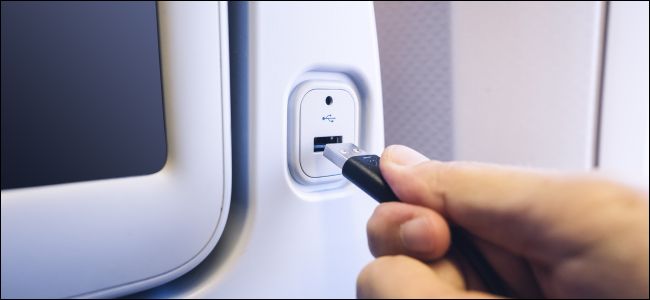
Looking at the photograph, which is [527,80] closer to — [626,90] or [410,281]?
[626,90]

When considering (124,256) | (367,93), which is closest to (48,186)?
(124,256)

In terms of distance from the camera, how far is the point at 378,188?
273mm

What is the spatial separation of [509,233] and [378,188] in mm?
92

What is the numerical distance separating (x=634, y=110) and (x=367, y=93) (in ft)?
1.90

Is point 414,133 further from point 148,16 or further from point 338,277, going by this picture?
point 148,16

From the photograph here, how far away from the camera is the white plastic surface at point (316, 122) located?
1.18ft

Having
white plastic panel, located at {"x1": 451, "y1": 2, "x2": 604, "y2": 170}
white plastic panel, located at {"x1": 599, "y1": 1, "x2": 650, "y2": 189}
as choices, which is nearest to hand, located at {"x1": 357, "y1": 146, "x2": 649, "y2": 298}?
white plastic panel, located at {"x1": 451, "y1": 2, "x2": 604, "y2": 170}

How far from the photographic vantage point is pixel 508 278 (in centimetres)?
25

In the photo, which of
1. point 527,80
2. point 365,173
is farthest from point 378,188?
point 527,80

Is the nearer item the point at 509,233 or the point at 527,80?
the point at 509,233

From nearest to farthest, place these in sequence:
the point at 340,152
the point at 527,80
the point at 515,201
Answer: the point at 515,201
the point at 340,152
the point at 527,80

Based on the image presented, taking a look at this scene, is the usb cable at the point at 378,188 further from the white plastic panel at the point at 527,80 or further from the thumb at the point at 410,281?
the white plastic panel at the point at 527,80

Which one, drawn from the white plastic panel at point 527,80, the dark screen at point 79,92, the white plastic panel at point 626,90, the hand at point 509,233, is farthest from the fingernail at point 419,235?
the white plastic panel at point 626,90

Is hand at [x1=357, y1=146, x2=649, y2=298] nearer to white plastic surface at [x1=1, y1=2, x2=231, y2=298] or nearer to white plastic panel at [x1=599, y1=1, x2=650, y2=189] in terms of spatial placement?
white plastic surface at [x1=1, y1=2, x2=231, y2=298]
